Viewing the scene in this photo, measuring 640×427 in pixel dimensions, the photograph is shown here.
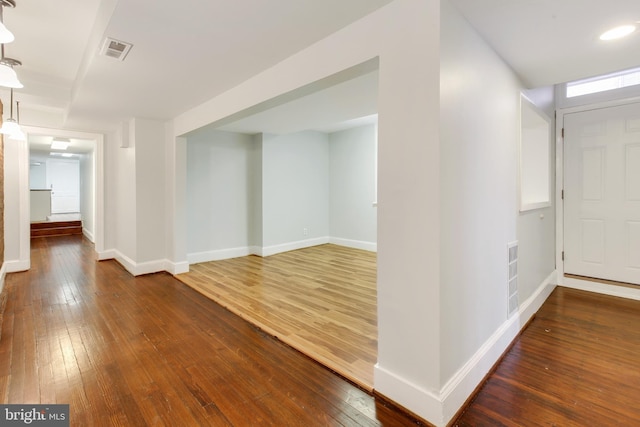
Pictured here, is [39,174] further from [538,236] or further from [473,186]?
[538,236]

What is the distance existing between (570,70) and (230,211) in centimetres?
514

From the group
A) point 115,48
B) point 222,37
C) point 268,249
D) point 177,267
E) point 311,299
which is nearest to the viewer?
point 222,37

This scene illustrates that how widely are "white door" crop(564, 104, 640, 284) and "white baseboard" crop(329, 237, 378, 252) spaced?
Result: 3163mm

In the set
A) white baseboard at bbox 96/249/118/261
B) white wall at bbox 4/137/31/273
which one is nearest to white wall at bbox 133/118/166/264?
white baseboard at bbox 96/249/118/261

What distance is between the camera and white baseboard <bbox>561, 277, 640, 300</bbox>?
3.33 metres

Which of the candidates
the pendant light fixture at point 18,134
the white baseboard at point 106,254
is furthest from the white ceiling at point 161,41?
the white baseboard at point 106,254

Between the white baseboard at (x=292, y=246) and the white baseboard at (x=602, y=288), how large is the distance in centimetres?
441

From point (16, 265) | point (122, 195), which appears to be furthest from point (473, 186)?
point (16, 265)

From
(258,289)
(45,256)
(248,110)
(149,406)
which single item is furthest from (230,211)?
(149,406)

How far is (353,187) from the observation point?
21.3ft

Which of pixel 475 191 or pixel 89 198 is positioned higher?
pixel 89 198

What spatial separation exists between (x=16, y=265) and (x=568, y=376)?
6985mm

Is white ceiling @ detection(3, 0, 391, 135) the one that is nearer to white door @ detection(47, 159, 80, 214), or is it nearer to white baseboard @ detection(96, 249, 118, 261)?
white baseboard @ detection(96, 249, 118, 261)

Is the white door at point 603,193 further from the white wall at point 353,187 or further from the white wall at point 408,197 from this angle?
the white wall at point 408,197
